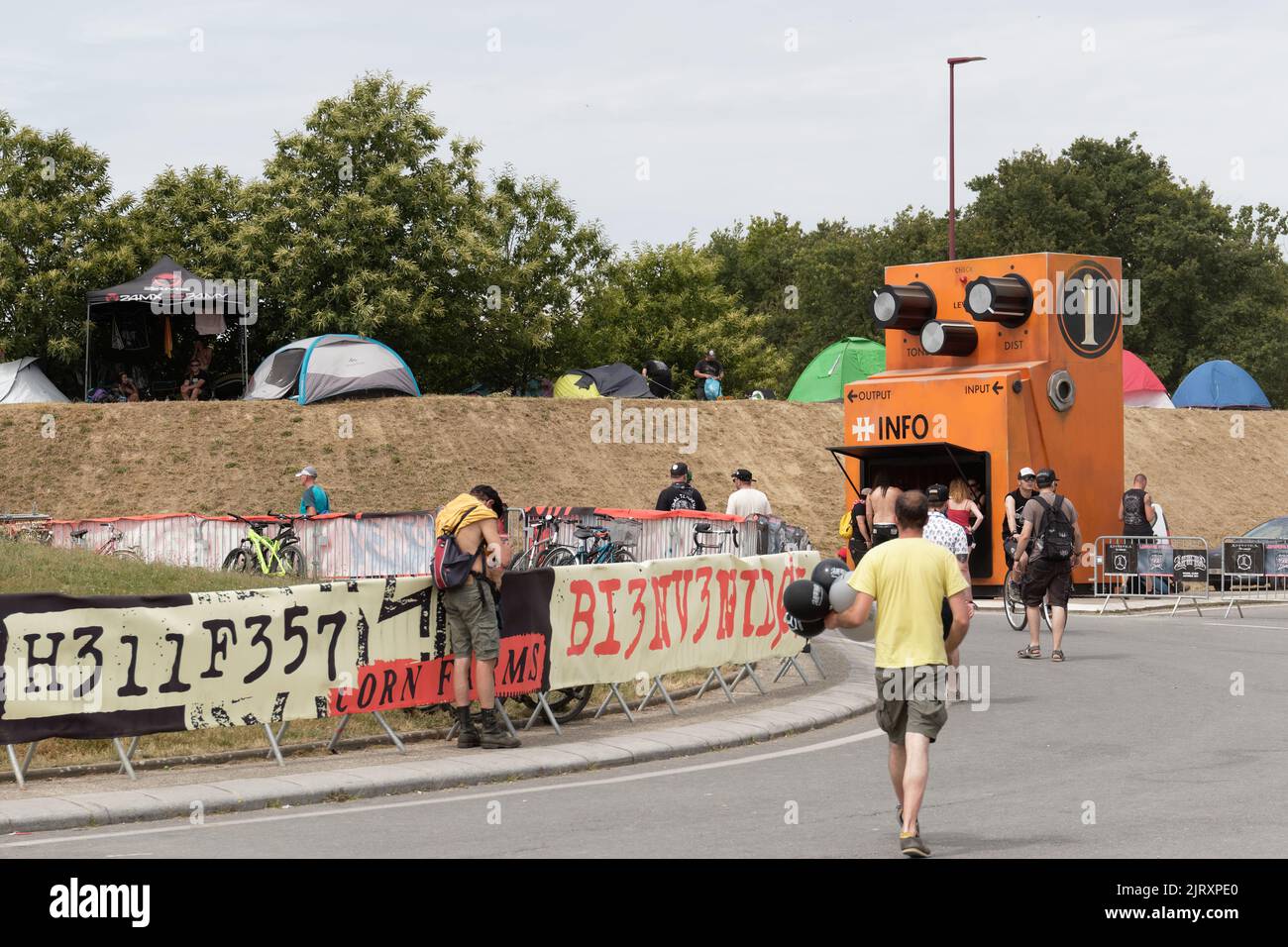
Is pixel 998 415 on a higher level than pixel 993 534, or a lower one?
higher

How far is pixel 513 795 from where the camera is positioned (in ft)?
33.7

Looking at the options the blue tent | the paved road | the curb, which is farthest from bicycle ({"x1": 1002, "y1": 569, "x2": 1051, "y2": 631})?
the blue tent

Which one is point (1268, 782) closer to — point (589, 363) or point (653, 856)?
point (653, 856)

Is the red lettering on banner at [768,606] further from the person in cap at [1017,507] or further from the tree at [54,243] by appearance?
the tree at [54,243]

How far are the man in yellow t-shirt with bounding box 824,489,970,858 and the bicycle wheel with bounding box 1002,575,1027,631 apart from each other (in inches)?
500

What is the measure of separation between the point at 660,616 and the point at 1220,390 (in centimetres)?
4457

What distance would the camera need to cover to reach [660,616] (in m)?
13.9

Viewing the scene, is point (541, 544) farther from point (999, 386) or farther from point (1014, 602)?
point (999, 386)

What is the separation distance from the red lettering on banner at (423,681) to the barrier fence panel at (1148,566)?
1407cm

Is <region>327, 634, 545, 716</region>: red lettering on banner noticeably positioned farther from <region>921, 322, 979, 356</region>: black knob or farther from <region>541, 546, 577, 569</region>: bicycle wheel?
<region>921, 322, 979, 356</region>: black knob

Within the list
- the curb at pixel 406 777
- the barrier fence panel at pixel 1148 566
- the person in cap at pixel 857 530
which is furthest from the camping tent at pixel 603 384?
the curb at pixel 406 777

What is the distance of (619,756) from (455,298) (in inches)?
1337

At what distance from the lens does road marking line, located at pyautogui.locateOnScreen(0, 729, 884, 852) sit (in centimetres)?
904
